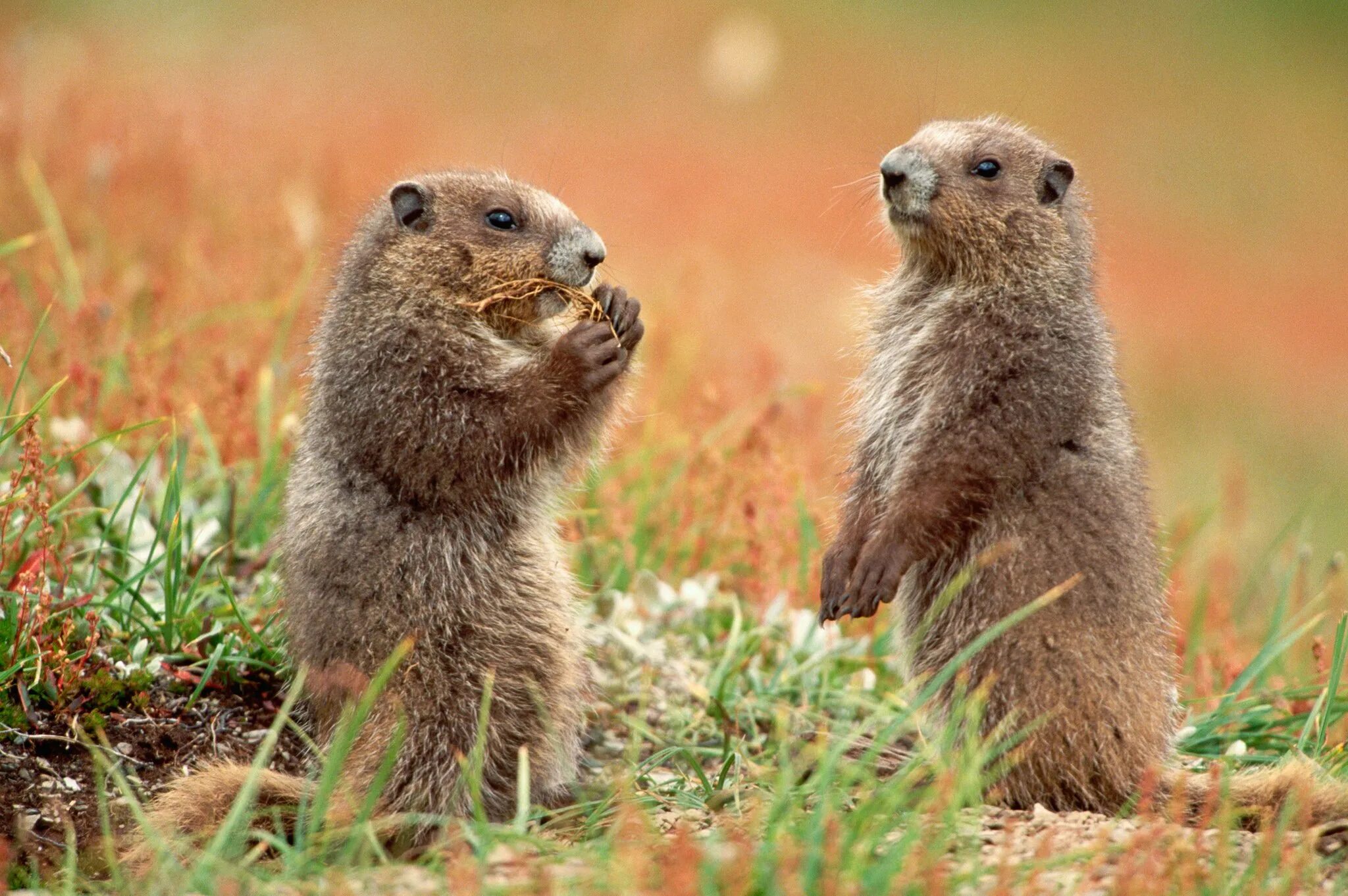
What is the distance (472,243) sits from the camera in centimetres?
526

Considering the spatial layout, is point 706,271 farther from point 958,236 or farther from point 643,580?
point 958,236

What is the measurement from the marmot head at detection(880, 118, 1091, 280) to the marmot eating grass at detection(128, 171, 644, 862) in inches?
41.8

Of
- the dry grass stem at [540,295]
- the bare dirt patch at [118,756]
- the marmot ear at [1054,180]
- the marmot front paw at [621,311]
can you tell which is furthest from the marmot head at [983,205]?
the bare dirt patch at [118,756]

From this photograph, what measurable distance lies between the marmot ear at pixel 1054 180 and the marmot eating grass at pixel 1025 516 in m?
0.10

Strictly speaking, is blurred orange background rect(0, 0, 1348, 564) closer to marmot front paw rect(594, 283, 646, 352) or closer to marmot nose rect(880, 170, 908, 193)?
marmot nose rect(880, 170, 908, 193)

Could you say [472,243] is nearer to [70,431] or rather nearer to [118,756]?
[70,431]

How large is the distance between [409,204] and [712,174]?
1064cm

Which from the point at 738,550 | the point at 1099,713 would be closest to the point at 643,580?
the point at 738,550

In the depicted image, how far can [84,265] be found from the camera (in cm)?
807

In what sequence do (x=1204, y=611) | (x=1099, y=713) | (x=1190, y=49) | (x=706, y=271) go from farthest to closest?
(x=1190, y=49), (x=706, y=271), (x=1204, y=611), (x=1099, y=713)

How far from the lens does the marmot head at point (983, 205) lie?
193 inches

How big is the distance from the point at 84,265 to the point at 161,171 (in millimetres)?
1214

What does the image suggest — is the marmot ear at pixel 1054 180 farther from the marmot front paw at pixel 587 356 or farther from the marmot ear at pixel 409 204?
the marmot ear at pixel 409 204

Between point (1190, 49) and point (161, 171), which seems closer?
point (161, 171)
